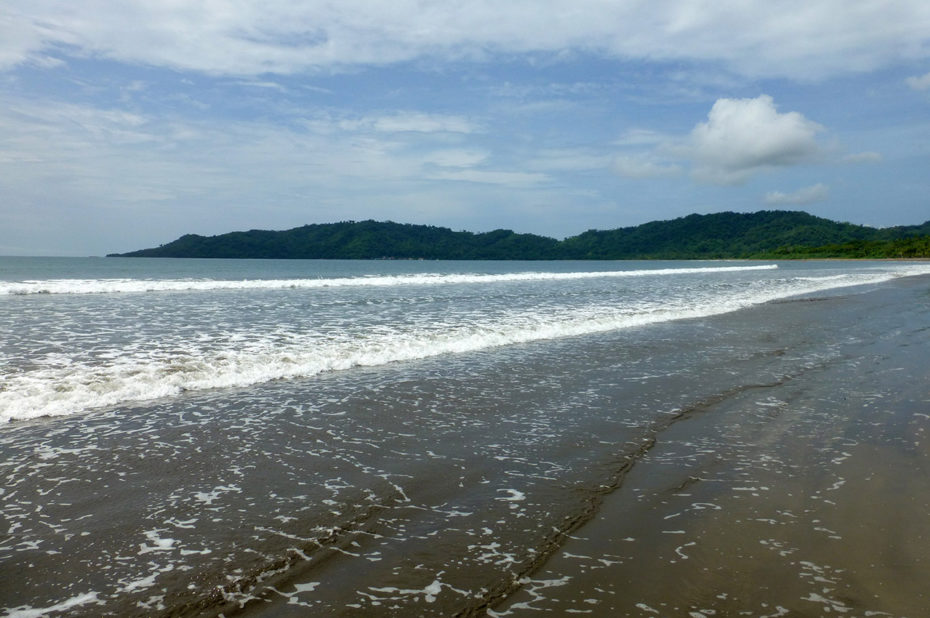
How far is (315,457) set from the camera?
5512mm

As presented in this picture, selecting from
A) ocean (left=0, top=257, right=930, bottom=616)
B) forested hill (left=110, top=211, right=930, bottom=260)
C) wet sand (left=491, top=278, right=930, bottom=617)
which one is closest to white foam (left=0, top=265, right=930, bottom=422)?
ocean (left=0, top=257, right=930, bottom=616)

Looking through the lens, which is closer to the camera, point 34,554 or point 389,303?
point 34,554

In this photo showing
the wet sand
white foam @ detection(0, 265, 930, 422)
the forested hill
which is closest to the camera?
the wet sand

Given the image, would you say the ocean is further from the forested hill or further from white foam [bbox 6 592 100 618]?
the forested hill

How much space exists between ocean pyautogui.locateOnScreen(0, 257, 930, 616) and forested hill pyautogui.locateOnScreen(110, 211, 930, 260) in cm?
13553

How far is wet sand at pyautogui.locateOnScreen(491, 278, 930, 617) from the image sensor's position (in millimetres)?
3176

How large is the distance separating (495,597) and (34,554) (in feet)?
9.25

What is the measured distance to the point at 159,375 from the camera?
8.75 meters

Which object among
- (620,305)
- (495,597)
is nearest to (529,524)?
(495,597)

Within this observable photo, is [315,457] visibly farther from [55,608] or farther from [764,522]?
[764,522]

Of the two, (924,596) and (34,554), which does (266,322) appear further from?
(924,596)

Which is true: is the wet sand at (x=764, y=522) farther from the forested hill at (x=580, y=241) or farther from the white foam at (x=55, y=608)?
the forested hill at (x=580, y=241)

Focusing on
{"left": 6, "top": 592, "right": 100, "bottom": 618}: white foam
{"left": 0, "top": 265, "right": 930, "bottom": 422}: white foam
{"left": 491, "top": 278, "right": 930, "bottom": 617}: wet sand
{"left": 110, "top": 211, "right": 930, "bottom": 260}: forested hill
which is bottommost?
{"left": 491, "top": 278, "right": 930, "bottom": 617}: wet sand

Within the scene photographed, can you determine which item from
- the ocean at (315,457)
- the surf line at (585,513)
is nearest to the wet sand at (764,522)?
the surf line at (585,513)
